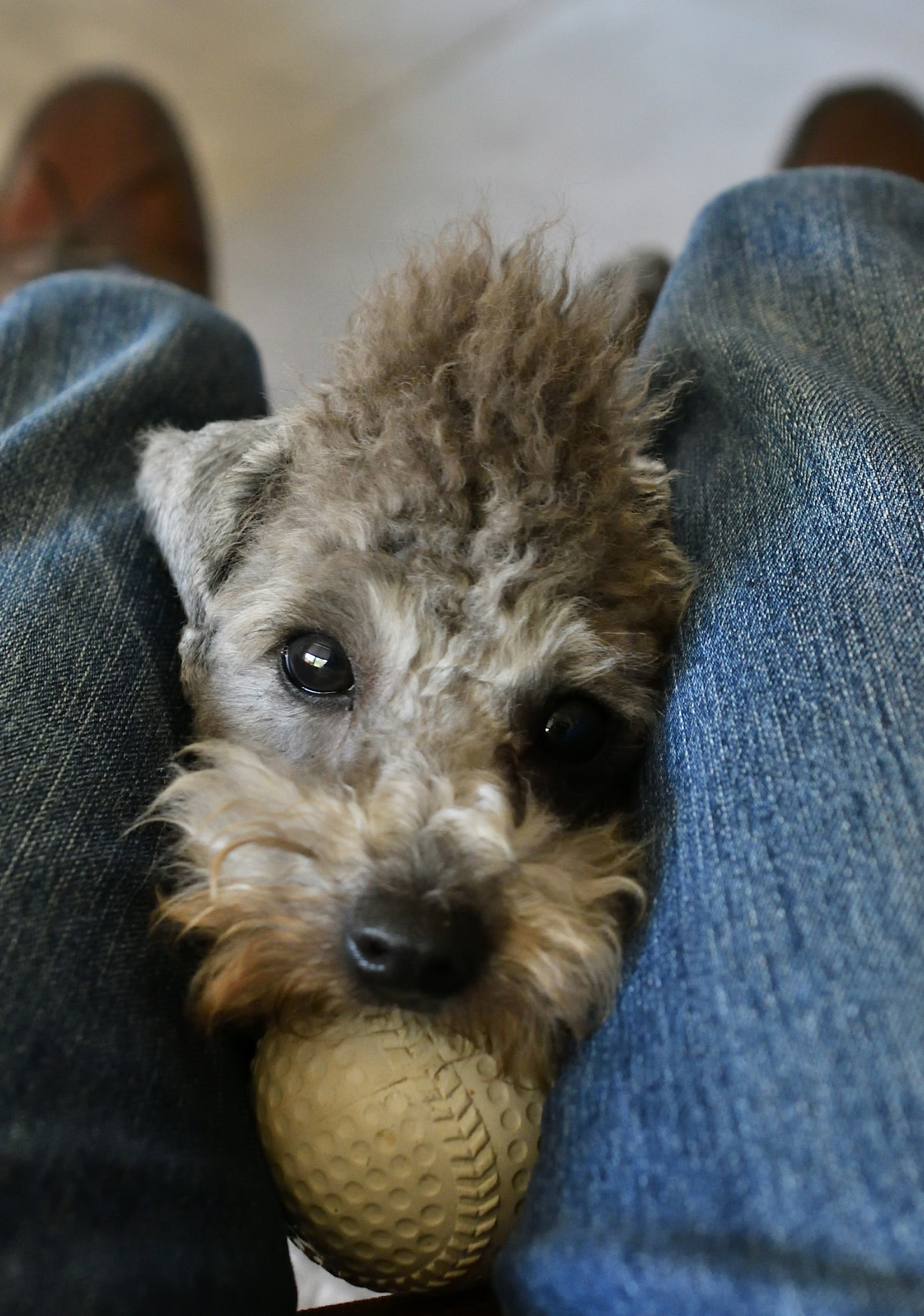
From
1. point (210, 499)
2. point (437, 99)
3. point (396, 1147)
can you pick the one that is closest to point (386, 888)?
point (396, 1147)

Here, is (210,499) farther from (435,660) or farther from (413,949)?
(413,949)

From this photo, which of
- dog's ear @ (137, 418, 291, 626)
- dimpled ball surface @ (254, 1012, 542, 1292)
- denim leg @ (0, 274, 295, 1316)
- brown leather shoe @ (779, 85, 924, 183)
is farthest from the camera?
brown leather shoe @ (779, 85, 924, 183)

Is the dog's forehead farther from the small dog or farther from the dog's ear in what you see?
the dog's ear

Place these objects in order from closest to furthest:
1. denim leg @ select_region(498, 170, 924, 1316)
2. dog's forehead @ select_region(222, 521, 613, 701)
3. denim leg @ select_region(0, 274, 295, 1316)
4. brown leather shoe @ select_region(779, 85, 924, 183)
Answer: denim leg @ select_region(498, 170, 924, 1316) < denim leg @ select_region(0, 274, 295, 1316) < dog's forehead @ select_region(222, 521, 613, 701) < brown leather shoe @ select_region(779, 85, 924, 183)

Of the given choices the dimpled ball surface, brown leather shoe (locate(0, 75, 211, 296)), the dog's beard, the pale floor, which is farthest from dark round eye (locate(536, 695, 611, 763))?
the pale floor

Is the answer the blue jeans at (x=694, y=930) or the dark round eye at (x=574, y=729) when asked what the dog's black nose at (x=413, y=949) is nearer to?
the blue jeans at (x=694, y=930)

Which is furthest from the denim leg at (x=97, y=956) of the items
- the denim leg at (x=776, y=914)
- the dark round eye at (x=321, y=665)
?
the denim leg at (x=776, y=914)
